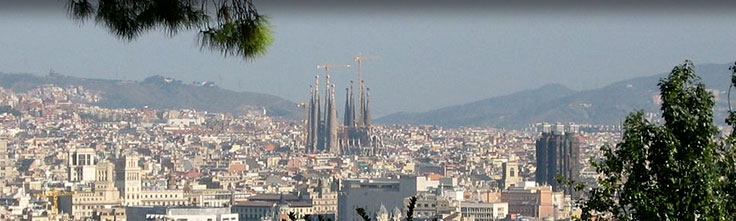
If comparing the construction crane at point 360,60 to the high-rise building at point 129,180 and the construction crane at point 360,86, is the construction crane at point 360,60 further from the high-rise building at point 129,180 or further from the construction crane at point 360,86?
the high-rise building at point 129,180

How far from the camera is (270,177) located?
27344mm

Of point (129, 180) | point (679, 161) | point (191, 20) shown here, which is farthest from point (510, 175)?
point (191, 20)

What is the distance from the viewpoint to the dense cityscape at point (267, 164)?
21938 mm

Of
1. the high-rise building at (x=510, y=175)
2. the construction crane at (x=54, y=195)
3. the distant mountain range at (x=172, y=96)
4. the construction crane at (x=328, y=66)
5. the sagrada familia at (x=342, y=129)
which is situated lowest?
the construction crane at (x=54, y=195)

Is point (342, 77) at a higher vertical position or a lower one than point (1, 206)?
higher

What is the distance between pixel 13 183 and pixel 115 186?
1544 mm

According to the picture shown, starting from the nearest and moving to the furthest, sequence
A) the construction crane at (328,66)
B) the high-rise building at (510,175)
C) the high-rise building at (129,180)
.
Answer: the high-rise building at (129,180)
the high-rise building at (510,175)
the construction crane at (328,66)

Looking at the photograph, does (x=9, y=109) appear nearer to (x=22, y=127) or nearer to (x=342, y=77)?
(x=22, y=127)

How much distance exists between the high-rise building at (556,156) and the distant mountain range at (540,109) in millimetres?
7868

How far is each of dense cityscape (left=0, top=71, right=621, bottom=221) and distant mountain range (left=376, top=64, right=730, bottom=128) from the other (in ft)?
1.26

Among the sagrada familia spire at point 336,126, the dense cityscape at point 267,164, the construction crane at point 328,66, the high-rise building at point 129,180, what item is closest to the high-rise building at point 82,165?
the dense cityscape at point 267,164

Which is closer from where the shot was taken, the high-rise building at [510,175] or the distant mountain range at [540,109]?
the high-rise building at [510,175]

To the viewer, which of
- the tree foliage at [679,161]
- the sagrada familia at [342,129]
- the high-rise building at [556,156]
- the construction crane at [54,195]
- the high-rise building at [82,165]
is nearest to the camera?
the tree foliage at [679,161]

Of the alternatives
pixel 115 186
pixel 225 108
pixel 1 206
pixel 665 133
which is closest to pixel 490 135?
pixel 225 108
